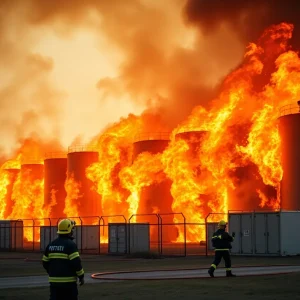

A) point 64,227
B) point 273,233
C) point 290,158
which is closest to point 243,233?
point 273,233

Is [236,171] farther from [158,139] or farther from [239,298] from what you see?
[239,298]

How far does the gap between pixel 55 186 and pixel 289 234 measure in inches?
1880

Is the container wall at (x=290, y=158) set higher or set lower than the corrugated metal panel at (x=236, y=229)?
higher

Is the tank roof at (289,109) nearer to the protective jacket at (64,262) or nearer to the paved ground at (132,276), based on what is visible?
the paved ground at (132,276)

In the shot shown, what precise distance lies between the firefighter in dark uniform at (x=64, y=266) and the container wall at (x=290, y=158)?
4020 centimetres

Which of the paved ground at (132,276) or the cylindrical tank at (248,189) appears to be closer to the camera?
the paved ground at (132,276)

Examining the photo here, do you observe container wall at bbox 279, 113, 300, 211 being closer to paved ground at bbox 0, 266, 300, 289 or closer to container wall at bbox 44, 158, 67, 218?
paved ground at bbox 0, 266, 300, 289

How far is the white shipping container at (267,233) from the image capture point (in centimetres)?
3836

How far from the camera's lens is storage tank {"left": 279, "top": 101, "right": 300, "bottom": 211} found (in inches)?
1997

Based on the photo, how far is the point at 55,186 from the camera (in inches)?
3253

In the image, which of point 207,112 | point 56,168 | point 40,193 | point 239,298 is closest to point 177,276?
point 239,298

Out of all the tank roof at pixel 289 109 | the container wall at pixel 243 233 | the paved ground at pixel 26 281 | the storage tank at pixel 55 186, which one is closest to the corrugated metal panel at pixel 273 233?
the container wall at pixel 243 233

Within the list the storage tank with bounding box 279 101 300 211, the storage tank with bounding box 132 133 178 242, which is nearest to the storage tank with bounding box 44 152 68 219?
the storage tank with bounding box 132 133 178 242

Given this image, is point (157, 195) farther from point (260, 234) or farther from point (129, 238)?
point (260, 234)
